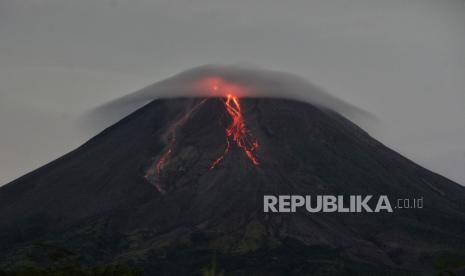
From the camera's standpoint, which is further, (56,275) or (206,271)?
(56,275)

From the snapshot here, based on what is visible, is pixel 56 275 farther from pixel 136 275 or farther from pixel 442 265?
pixel 442 265

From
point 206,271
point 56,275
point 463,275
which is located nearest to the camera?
point 206,271

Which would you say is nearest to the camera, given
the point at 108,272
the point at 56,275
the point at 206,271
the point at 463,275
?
the point at 206,271

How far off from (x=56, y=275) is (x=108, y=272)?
804 cm

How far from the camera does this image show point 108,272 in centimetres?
10794

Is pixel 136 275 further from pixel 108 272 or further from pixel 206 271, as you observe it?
pixel 206 271

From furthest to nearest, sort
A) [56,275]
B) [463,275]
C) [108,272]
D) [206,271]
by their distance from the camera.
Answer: [463,275]
[108,272]
[56,275]
[206,271]

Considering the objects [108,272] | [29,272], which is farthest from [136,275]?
[29,272]

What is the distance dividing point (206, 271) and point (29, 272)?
58.9 meters

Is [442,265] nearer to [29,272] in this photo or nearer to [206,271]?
[29,272]

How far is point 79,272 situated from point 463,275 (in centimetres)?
9750

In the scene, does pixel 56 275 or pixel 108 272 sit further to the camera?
pixel 108 272

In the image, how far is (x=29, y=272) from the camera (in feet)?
342

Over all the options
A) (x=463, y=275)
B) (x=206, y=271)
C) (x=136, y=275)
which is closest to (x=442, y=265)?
(x=136, y=275)
